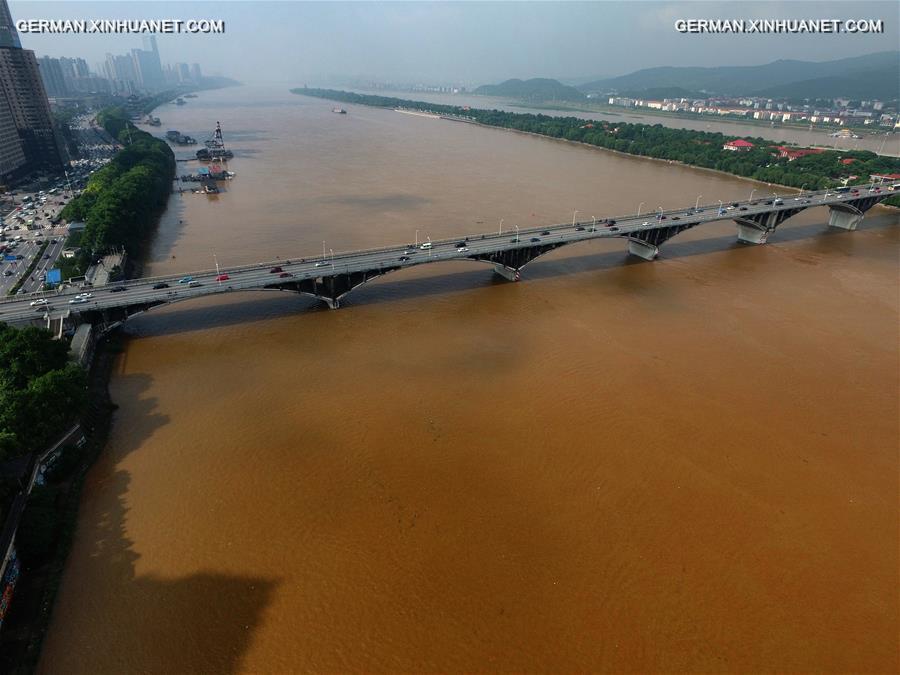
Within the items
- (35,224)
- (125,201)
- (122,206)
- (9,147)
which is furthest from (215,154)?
(122,206)

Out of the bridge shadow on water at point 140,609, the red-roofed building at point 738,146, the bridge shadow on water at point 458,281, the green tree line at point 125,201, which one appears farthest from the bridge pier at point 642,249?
the red-roofed building at point 738,146

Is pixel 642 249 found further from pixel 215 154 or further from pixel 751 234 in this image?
pixel 215 154

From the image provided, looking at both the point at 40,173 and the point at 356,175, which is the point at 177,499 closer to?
the point at 356,175

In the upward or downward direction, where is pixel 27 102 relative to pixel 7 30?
downward

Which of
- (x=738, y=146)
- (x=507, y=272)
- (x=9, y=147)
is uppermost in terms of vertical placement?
(x=738, y=146)

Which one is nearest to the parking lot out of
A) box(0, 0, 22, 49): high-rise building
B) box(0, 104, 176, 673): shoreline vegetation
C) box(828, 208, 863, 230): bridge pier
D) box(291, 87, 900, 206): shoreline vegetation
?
box(0, 104, 176, 673): shoreline vegetation

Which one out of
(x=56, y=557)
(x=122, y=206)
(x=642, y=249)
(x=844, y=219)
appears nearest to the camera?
(x=56, y=557)

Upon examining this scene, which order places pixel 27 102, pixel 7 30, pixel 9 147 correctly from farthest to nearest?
pixel 7 30, pixel 27 102, pixel 9 147

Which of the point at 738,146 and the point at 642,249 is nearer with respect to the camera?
the point at 642,249
